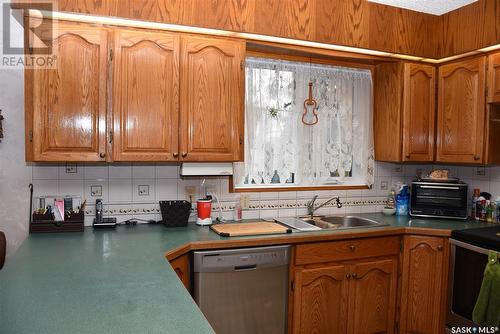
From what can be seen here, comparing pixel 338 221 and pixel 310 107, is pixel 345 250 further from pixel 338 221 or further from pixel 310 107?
pixel 310 107

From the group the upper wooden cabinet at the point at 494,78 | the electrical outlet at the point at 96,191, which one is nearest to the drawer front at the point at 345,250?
the upper wooden cabinet at the point at 494,78

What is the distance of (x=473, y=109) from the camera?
287cm

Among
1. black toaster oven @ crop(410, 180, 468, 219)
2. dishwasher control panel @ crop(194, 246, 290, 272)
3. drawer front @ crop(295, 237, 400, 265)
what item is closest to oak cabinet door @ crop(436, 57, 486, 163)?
black toaster oven @ crop(410, 180, 468, 219)

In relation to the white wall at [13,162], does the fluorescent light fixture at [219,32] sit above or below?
above

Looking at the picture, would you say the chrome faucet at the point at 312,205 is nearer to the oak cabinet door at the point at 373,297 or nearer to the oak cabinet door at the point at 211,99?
the oak cabinet door at the point at 373,297

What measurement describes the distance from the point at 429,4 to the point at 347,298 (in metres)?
2.26

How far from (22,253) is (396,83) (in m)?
2.86

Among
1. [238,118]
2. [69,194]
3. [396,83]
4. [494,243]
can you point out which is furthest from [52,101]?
[494,243]

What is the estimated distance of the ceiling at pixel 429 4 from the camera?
280 cm

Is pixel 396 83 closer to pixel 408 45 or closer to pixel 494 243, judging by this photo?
pixel 408 45

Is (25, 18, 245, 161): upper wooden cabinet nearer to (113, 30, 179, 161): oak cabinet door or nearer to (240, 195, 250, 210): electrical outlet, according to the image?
(113, 30, 179, 161): oak cabinet door

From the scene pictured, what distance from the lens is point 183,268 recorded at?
6.97 feet

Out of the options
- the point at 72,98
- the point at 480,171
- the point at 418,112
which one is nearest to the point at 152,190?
the point at 72,98

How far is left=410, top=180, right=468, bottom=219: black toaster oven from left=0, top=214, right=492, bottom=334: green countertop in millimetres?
1478
